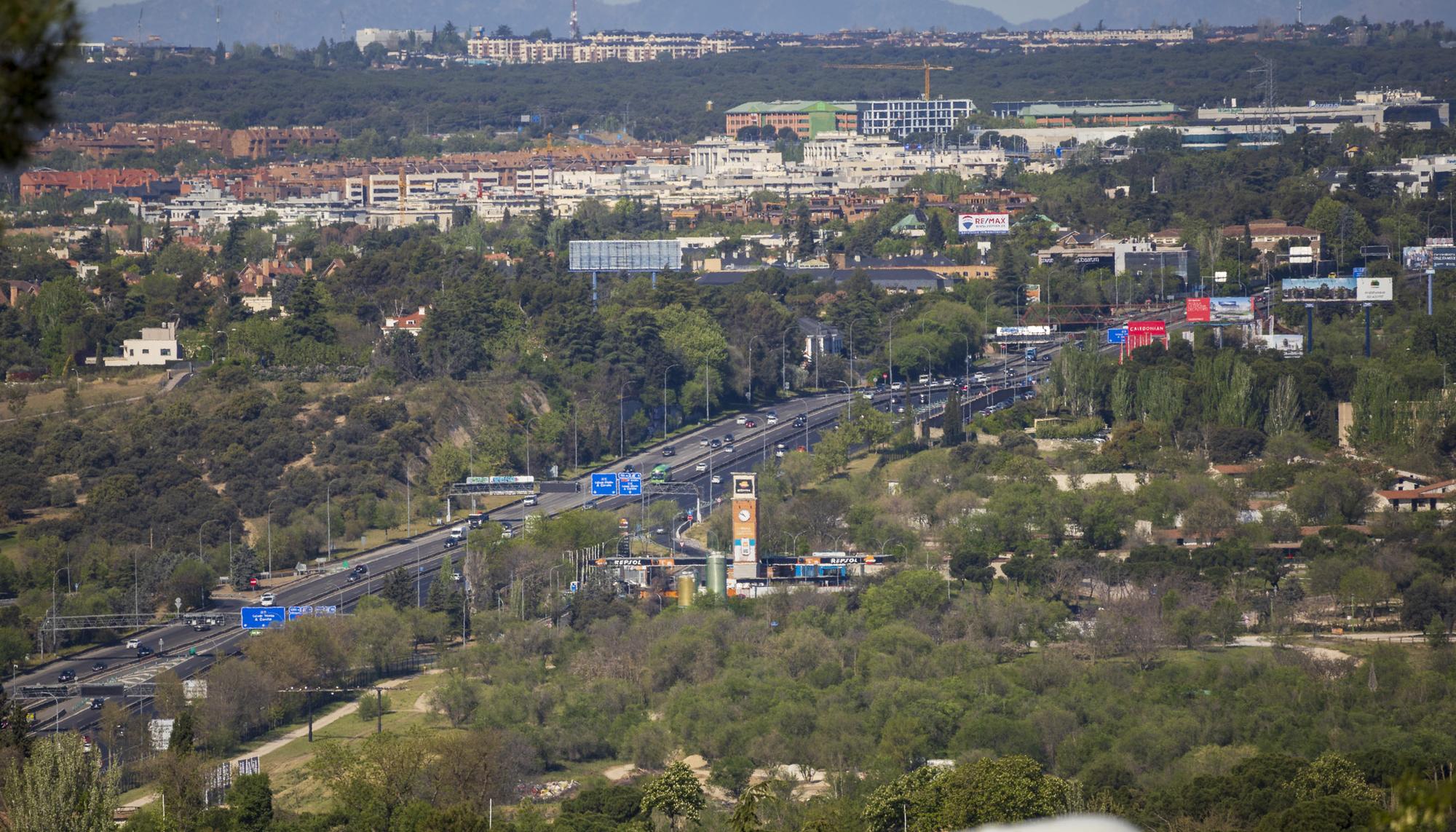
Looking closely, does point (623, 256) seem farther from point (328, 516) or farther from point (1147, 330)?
point (328, 516)

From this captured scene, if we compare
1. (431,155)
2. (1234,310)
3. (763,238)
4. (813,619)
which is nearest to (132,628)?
(813,619)

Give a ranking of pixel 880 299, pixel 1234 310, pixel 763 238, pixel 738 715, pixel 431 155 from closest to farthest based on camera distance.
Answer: pixel 738 715
pixel 1234 310
pixel 880 299
pixel 763 238
pixel 431 155

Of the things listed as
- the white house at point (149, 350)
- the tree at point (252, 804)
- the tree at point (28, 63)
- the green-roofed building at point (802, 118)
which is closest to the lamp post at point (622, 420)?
the white house at point (149, 350)

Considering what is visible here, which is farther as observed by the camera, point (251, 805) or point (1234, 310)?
point (1234, 310)

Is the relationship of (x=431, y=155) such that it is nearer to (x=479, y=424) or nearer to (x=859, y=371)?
(x=859, y=371)

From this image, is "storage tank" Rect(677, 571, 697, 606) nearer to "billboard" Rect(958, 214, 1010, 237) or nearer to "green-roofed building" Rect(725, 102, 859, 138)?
"billboard" Rect(958, 214, 1010, 237)

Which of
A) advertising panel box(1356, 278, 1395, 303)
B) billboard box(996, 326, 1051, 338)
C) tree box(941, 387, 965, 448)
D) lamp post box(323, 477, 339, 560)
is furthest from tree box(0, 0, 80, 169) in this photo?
billboard box(996, 326, 1051, 338)
